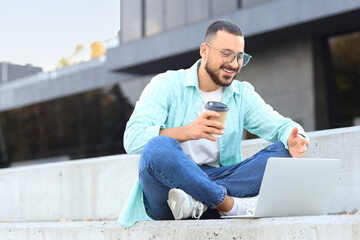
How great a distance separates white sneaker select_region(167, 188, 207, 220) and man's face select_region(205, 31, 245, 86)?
81 centimetres

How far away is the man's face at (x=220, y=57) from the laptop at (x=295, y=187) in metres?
0.83

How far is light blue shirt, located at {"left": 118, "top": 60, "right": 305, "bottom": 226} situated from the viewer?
3441 millimetres

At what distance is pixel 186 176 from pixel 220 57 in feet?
2.74

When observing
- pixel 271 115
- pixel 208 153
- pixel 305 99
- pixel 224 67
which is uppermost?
pixel 305 99

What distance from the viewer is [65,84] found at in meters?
24.3

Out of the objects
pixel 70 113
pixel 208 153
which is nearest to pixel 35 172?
pixel 208 153

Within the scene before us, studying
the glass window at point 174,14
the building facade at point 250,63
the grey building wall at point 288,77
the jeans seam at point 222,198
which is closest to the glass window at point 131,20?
the building facade at point 250,63

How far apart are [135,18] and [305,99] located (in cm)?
669

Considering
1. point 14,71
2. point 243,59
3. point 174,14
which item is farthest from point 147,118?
point 14,71

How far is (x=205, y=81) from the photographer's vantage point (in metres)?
3.79

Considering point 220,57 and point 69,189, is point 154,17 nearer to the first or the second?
point 69,189

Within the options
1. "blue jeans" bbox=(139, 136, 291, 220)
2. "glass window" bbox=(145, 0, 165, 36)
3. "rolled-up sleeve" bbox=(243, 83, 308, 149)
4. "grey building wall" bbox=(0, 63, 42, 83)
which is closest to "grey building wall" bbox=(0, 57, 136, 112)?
"grey building wall" bbox=(0, 63, 42, 83)

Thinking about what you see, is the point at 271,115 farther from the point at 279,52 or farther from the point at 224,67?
the point at 279,52

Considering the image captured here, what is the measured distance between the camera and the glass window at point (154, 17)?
61.3 feet
